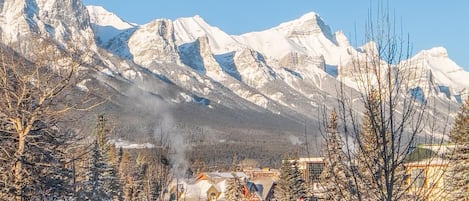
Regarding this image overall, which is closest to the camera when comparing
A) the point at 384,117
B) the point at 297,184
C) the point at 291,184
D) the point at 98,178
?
the point at 384,117

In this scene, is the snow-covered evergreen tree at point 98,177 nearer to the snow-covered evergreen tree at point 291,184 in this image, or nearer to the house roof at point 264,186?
the snow-covered evergreen tree at point 291,184

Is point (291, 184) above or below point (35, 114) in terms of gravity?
below

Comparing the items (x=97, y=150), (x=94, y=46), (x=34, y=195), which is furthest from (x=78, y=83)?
(x=97, y=150)

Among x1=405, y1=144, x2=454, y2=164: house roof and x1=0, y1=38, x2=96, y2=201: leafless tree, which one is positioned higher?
x1=0, y1=38, x2=96, y2=201: leafless tree

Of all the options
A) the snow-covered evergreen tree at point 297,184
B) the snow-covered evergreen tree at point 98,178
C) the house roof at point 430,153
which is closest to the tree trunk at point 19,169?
the house roof at point 430,153

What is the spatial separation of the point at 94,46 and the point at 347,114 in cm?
709

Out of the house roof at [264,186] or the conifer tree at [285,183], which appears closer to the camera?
the conifer tree at [285,183]

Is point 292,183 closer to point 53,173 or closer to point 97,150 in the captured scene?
point 97,150

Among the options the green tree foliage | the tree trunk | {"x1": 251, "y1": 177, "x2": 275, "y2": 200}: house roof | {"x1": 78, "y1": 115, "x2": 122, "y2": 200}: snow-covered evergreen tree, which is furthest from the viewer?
{"x1": 251, "y1": 177, "x2": 275, "y2": 200}: house roof

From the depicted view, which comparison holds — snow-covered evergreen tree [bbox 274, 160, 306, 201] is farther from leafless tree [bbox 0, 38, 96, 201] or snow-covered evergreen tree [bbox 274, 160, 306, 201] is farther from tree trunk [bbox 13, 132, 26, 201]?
tree trunk [bbox 13, 132, 26, 201]

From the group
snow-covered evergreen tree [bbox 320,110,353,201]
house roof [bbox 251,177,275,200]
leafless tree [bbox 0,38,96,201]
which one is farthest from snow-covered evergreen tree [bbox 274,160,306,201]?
snow-covered evergreen tree [bbox 320,110,353,201]

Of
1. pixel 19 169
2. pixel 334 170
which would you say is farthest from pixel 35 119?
pixel 334 170

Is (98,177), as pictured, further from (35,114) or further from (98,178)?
(35,114)

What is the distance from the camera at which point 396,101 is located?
853 cm
